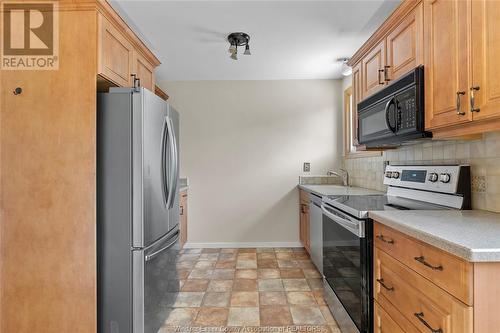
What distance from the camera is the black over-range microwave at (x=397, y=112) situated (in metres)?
1.58

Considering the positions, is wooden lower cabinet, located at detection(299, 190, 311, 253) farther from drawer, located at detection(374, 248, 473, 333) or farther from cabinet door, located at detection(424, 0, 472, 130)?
cabinet door, located at detection(424, 0, 472, 130)

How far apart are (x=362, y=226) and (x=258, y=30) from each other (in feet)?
6.35

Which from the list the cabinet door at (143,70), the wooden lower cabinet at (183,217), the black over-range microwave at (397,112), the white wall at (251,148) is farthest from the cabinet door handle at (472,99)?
the wooden lower cabinet at (183,217)

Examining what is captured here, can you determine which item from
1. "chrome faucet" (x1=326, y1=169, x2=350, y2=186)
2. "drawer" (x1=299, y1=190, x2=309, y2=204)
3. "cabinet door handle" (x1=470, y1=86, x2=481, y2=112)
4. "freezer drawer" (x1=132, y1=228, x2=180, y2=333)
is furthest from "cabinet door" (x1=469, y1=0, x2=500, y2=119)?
"chrome faucet" (x1=326, y1=169, x2=350, y2=186)

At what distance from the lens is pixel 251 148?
398 centimetres

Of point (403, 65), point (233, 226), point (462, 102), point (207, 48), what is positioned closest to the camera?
point (462, 102)

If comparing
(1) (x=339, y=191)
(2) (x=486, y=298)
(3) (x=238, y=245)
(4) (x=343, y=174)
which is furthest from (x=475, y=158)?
(3) (x=238, y=245)

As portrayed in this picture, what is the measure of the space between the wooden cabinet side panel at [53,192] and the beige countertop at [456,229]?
1637mm

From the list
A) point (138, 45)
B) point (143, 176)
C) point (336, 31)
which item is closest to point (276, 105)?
point (336, 31)

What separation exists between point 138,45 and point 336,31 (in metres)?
1.75

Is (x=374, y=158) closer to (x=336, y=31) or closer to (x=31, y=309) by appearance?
(x=336, y=31)

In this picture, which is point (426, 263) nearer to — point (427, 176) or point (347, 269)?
point (347, 269)

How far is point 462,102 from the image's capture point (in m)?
1.28

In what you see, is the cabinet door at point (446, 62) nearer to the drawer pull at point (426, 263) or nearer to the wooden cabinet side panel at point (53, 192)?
the drawer pull at point (426, 263)
